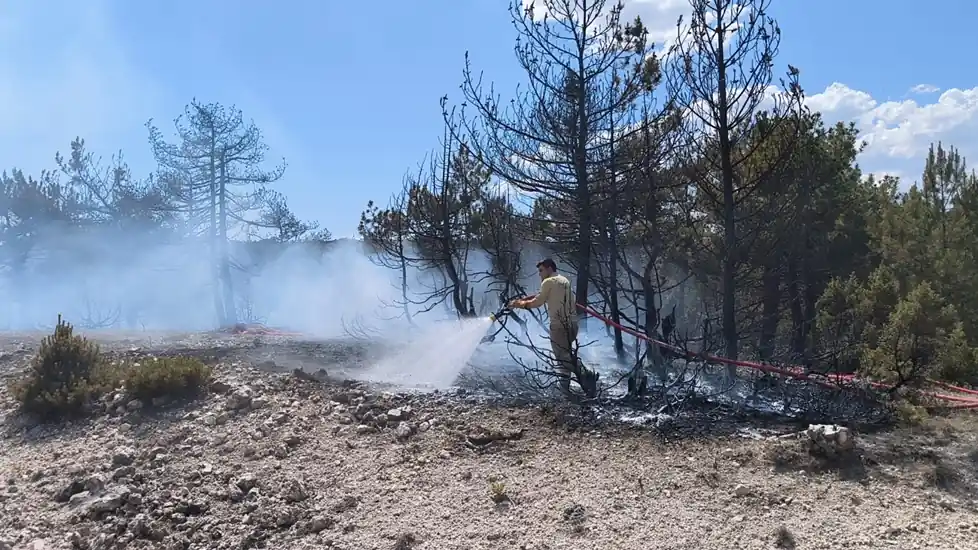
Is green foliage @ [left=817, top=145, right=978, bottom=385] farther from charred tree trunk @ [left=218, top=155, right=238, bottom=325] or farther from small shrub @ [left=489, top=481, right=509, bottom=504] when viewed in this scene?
charred tree trunk @ [left=218, top=155, right=238, bottom=325]

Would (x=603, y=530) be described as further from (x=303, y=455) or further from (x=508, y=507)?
(x=303, y=455)

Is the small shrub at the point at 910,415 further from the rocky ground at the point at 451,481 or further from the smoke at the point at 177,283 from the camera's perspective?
the smoke at the point at 177,283

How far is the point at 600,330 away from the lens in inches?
531

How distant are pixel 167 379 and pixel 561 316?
395 centimetres

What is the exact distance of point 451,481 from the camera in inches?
209

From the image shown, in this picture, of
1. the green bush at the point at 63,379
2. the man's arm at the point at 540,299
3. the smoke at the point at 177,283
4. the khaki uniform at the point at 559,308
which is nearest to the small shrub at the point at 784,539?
the khaki uniform at the point at 559,308

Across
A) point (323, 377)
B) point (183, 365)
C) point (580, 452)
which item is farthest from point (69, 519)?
point (580, 452)

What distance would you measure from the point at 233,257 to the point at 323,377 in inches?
783

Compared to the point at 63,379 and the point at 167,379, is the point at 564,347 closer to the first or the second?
the point at 167,379

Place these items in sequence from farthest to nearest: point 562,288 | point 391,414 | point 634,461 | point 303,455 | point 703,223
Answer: point 703,223 < point 562,288 < point 391,414 < point 303,455 < point 634,461

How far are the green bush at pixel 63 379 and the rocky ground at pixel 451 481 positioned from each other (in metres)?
0.31

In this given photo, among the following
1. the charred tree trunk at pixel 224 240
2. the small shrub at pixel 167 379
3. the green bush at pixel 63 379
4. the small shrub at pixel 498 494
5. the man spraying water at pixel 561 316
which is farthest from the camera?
the charred tree trunk at pixel 224 240

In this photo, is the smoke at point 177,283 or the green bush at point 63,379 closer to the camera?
the green bush at point 63,379

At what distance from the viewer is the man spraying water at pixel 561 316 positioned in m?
7.04
